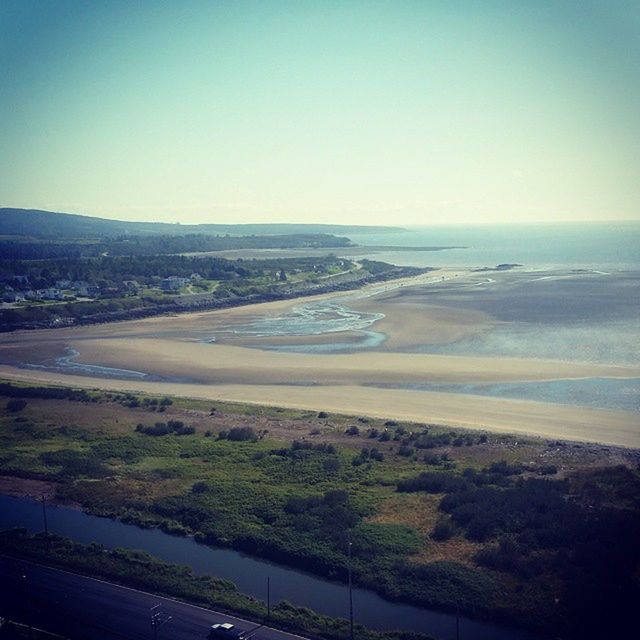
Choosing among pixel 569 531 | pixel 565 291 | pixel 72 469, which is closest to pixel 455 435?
pixel 569 531

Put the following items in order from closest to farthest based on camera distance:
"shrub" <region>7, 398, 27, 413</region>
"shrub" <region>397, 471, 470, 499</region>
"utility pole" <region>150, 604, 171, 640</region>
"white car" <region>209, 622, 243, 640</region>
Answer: "white car" <region>209, 622, 243, 640</region> → "utility pole" <region>150, 604, 171, 640</region> → "shrub" <region>397, 471, 470, 499</region> → "shrub" <region>7, 398, 27, 413</region>

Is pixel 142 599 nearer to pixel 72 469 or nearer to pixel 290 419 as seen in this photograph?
pixel 72 469

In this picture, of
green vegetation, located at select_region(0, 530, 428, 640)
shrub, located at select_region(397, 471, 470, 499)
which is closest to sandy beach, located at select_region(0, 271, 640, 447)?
shrub, located at select_region(397, 471, 470, 499)

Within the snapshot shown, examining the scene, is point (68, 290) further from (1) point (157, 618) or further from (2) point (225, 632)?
(2) point (225, 632)

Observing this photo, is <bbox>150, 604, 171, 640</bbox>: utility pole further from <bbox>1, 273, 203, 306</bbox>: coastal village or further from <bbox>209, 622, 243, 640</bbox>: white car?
<bbox>1, 273, 203, 306</bbox>: coastal village

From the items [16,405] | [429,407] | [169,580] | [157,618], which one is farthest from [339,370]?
[157,618]

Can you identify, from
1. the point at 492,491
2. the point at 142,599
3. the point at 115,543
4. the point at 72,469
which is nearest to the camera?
the point at 142,599
